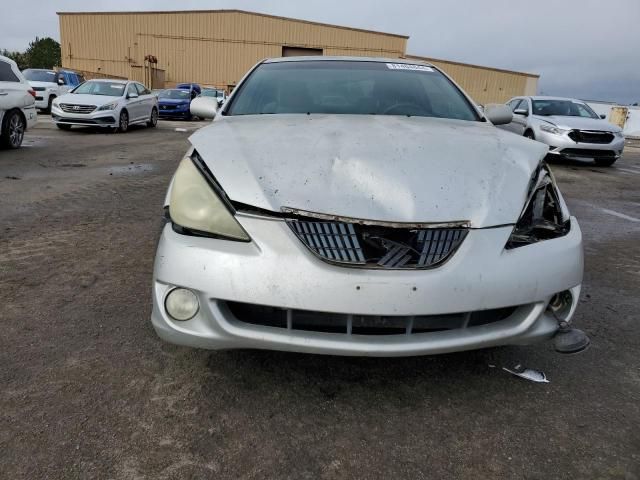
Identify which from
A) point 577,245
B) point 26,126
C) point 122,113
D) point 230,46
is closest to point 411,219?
point 577,245

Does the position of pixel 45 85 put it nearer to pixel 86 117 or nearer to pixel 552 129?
pixel 86 117

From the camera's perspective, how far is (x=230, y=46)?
33562 mm

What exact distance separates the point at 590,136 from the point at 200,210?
1059 centimetres

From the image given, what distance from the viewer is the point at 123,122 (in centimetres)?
1292

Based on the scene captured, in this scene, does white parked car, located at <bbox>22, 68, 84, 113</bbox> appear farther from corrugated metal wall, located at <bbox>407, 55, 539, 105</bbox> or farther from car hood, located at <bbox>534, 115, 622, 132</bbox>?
corrugated metal wall, located at <bbox>407, 55, 539, 105</bbox>

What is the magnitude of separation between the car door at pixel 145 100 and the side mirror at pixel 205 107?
11.5 m

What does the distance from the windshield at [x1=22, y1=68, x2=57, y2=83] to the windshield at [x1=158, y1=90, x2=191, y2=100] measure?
370cm

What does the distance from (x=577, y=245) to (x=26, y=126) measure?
986 centimetres

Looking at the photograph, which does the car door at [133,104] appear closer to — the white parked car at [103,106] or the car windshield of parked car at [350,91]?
the white parked car at [103,106]

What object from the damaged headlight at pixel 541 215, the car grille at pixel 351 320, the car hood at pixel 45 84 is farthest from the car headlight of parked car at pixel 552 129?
the car hood at pixel 45 84

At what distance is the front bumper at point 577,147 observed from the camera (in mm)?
10195

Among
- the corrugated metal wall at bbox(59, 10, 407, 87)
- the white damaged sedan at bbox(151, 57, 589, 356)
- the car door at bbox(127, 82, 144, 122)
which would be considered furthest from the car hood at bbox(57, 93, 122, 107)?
the corrugated metal wall at bbox(59, 10, 407, 87)

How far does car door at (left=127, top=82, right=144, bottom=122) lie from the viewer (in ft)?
43.4

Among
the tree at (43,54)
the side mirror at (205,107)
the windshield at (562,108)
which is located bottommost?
the tree at (43,54)
